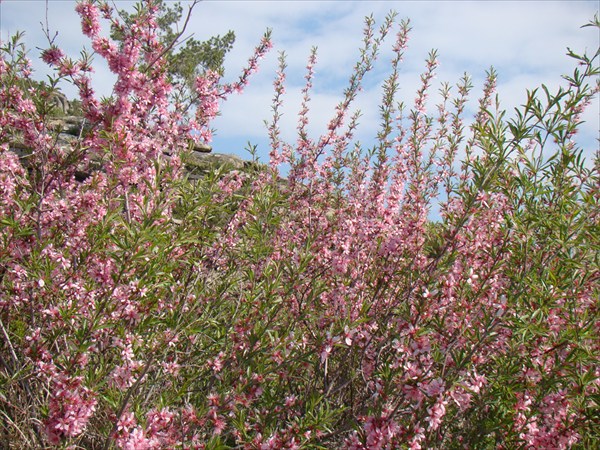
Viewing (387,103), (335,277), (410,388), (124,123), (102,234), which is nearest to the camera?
(410,388)

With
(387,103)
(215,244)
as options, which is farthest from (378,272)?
(387,103)

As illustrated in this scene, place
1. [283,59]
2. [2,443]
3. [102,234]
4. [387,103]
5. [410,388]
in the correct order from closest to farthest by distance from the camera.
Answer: [410,388], [102,234], [2,443], [387,103], [283,59]

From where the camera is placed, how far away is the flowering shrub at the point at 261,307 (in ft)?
9.97

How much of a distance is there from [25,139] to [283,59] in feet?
12.8

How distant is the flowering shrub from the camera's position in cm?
304

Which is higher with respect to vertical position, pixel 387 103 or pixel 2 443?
pixel 387 103

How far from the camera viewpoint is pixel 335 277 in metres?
4.54

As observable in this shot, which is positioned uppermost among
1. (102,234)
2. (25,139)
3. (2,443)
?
(25,139)

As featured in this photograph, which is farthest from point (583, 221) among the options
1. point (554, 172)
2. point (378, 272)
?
point (378, 272)

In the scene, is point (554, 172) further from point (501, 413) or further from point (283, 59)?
point (283, 59)

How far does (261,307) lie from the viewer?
3258mm

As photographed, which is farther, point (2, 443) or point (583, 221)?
point (2, 443)

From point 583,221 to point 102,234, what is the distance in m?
2.89

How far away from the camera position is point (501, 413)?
135 inches
